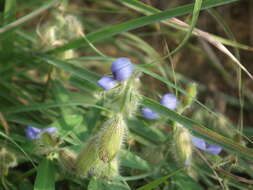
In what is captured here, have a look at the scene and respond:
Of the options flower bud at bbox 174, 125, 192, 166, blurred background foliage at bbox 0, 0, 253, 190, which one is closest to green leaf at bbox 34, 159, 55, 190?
blurred background foliage at bbox 0, 0, 253, 190

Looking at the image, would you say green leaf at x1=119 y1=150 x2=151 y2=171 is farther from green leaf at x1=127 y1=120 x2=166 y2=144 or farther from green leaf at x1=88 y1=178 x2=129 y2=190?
green leaf at x1=127 y1=120 x2=166 y2=144

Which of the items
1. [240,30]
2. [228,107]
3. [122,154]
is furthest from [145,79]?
[122,154]

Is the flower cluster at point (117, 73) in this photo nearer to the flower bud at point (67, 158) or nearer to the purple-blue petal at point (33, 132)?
the flower bud at point (67, 158)

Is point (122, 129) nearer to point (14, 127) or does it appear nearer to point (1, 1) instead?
point (14, 127)

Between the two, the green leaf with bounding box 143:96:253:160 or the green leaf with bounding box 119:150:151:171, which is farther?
the green leaf with bounding box 119:150:151:171

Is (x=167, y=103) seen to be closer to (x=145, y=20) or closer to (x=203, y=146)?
(x=203, y=146)
